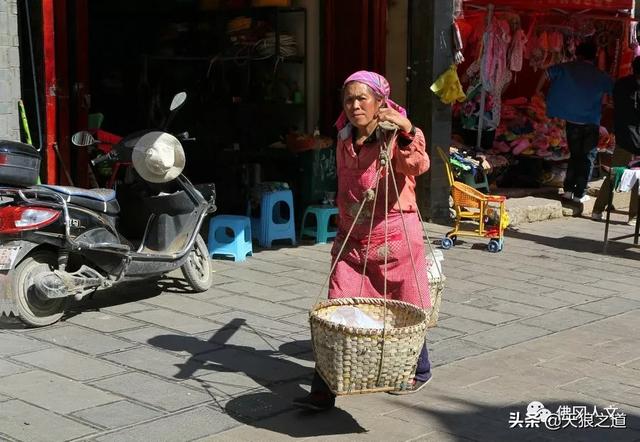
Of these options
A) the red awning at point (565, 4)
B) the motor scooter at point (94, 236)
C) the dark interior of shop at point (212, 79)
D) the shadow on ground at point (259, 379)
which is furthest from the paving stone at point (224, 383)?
the red awning at point (565, 4)

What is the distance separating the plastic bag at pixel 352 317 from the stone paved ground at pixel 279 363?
0.50 m

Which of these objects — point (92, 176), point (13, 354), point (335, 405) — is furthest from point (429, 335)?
point (92, 176)

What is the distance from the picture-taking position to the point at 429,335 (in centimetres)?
629

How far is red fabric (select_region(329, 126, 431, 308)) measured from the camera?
186 inches

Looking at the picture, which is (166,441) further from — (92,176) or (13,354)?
(92,176)

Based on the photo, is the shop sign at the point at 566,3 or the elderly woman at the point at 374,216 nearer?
the elderly woman at the point at 374,216

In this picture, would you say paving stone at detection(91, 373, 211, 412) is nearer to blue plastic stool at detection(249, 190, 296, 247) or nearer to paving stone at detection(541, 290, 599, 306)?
paving stone at detection(541, 290, 599, 306)

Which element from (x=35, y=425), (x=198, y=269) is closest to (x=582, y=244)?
(x=198, y=269)

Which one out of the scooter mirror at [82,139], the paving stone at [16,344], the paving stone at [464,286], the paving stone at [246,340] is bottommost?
the paving stone at [464,286]

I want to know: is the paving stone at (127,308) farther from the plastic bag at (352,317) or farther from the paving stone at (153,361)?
the plastic bag at (352,317)

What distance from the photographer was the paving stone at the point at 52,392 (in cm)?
475

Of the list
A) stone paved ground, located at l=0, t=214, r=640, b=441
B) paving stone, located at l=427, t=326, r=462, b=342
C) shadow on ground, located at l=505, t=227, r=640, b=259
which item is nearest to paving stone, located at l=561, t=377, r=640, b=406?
stone paved ground, located at l=0, t=214, r=640, b=441

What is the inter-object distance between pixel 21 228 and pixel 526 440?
327cm

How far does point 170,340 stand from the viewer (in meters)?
5.93
